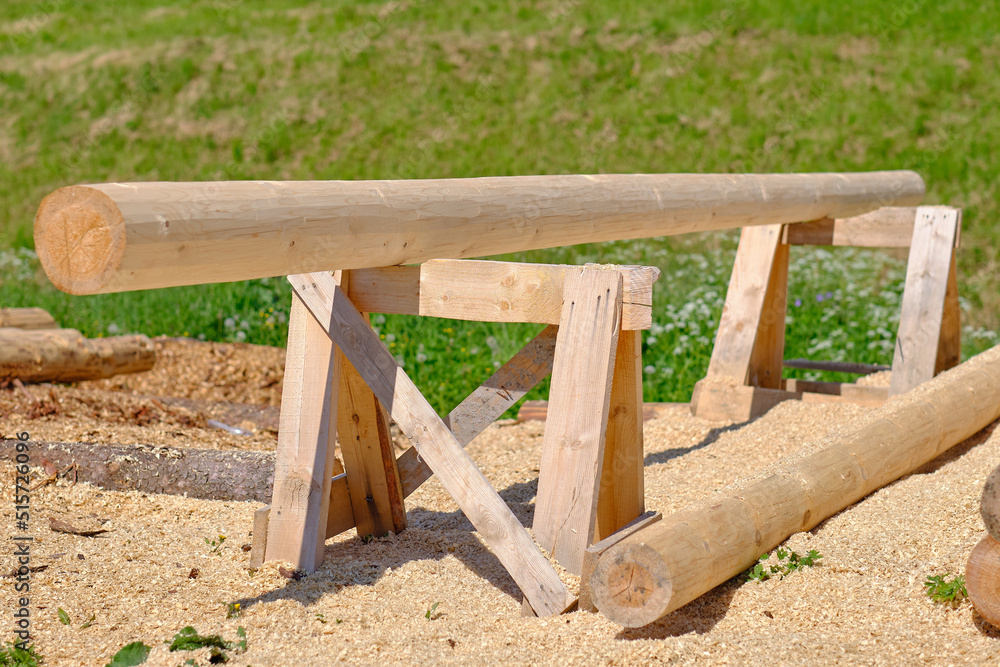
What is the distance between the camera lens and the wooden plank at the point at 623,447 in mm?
3008

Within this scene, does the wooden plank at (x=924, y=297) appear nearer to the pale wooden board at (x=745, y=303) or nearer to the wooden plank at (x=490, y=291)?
the pale wooden board at (x=745, y=303)

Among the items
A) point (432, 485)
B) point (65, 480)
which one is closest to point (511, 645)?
point (432, 485)

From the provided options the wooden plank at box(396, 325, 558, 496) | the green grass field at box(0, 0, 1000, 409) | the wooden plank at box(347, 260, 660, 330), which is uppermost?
the green grass field at box(0, 0, 1000, 409)

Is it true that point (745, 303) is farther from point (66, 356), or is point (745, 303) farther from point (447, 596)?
point (66, 356)

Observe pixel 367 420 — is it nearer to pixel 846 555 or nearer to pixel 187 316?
pixel 846 555

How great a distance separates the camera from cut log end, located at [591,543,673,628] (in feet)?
7.97

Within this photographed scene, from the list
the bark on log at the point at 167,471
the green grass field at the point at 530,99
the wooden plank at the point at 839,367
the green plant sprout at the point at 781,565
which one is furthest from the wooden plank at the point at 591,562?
the green grass field at the point at 530,99

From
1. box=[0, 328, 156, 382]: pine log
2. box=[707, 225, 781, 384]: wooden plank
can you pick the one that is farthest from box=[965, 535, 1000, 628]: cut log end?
box=[0, 328, 156, 382]: pine log

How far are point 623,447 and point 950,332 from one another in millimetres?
3509

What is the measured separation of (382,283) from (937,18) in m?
15.2

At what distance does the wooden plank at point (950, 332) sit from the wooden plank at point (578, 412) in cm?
349

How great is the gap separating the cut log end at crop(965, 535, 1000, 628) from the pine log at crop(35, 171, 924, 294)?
5.37ft

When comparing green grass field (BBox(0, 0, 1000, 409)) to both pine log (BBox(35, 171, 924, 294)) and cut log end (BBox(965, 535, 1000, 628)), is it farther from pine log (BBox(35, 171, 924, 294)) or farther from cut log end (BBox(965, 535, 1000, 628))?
cut log end (BBox(965, 535, 1000, 628))

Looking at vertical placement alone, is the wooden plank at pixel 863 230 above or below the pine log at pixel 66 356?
above
